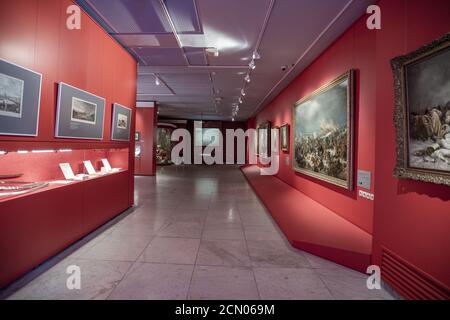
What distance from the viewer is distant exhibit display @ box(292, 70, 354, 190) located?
4.02 meters

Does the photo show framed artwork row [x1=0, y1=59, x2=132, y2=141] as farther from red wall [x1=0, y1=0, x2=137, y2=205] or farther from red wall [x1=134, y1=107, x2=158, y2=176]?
red wall [x1=134, y1=107, x2=158, y2=176]

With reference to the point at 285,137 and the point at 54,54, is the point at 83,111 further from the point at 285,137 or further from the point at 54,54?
the point at 285,137

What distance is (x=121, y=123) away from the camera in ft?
16.6

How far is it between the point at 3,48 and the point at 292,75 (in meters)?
6.44

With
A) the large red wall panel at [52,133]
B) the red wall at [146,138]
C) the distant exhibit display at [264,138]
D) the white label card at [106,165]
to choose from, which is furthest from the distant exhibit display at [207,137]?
the large red wall panel at [52,133]

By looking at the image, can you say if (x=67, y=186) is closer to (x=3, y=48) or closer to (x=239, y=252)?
(x=3, y=48)

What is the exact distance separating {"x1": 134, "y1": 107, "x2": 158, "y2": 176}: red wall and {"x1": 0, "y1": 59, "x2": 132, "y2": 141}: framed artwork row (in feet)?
23.8

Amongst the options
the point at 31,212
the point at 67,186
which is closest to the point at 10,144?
the point at 31,212

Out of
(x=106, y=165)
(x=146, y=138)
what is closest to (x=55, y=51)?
(x=106, y=165)

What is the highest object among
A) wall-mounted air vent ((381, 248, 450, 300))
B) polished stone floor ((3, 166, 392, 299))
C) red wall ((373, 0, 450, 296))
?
red wall ((373, 0, 450, 296))

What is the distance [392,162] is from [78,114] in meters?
4.39

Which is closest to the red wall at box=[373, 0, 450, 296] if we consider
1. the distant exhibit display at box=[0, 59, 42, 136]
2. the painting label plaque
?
the painting label plaque

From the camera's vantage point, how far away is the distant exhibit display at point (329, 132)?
13.2 ft

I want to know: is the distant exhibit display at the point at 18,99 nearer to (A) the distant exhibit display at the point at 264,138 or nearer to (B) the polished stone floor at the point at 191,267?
(B) the polished stone floor at the point at 191,267
